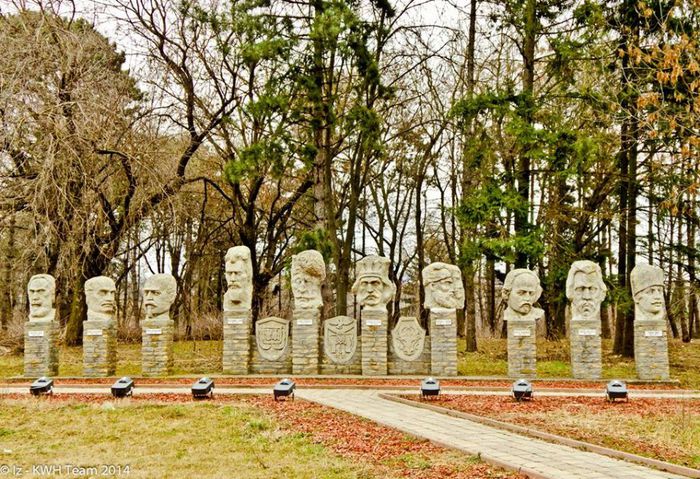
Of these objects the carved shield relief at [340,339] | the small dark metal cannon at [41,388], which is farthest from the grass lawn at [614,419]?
the small dark metal cannon at [41,388]

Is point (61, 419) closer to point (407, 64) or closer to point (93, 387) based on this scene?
point (93, 387)

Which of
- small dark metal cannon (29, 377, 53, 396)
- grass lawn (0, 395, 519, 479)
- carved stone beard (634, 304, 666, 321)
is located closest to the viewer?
grass lawn (0, 395, 519, 479)

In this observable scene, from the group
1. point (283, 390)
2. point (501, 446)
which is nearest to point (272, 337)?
point (283, 390)

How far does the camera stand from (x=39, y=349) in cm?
1727

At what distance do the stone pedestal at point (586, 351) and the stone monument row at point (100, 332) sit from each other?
11200 millimetres

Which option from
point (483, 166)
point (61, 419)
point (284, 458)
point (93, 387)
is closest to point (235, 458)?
point (284, 458)

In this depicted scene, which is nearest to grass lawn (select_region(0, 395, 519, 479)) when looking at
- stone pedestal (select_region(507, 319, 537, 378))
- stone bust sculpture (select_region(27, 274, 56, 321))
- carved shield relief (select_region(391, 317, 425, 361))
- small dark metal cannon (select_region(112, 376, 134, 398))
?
small dark metal cannon (select_region(112, 376, 134, 398))

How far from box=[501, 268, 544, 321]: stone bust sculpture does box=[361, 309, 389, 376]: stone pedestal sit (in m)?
3.02

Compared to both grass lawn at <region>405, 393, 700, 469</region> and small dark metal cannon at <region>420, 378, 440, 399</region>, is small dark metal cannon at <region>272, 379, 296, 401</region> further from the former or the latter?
small dark metal cannon at <region>420, 378, 440, 399</region>

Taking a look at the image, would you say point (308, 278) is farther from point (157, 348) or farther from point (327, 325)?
point (157, 348)

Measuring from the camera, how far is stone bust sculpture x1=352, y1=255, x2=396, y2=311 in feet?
57.8

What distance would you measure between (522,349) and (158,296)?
8973 millimetres

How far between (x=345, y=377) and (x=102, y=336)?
239 inches

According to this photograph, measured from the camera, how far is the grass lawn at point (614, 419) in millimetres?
8383
